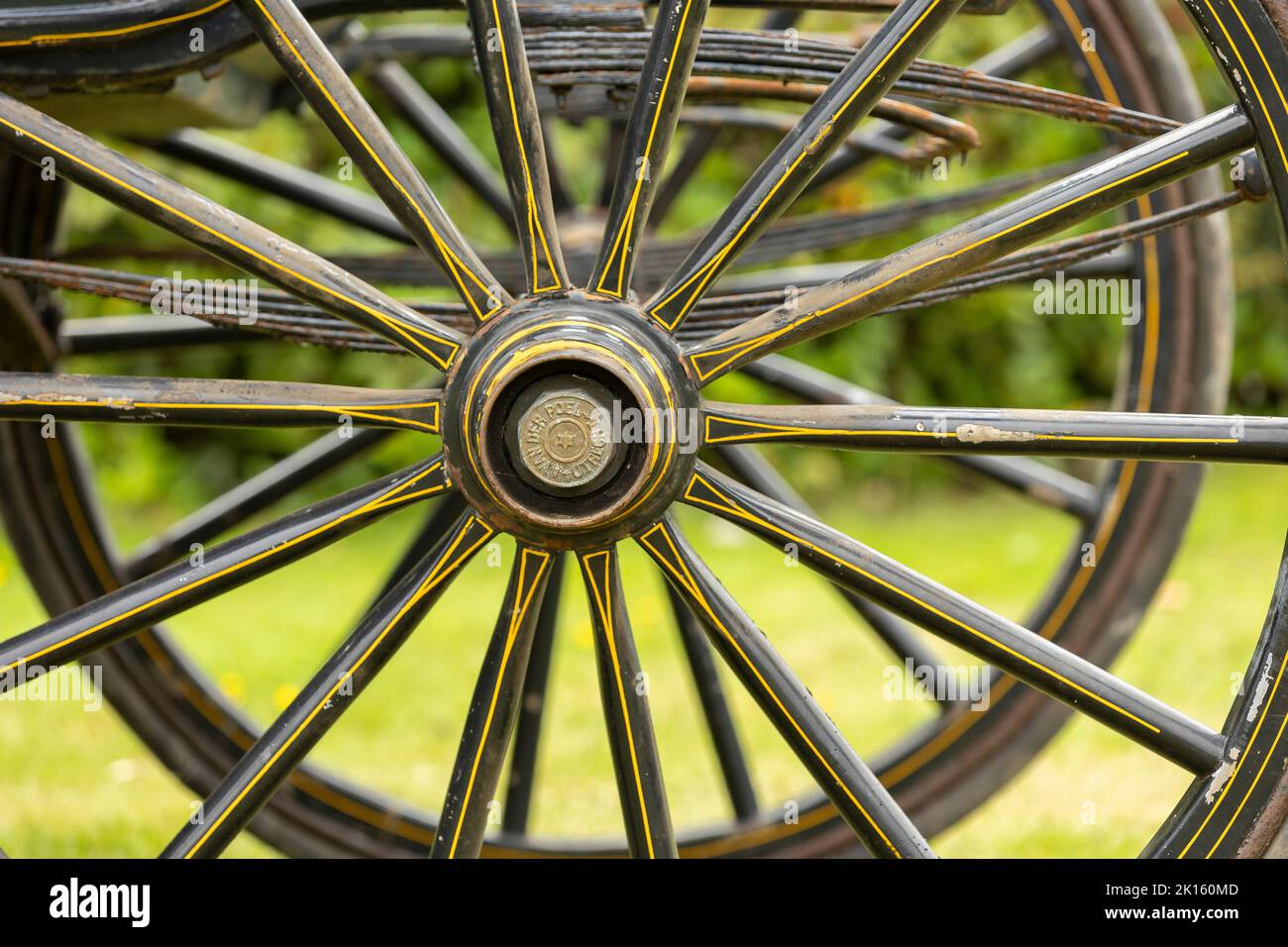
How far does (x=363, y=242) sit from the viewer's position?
4.59m

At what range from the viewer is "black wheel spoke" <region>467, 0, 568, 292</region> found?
50.0 inches

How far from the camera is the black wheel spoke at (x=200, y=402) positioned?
128 centimetres

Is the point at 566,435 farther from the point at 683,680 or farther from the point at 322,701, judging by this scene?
the point at 683,680

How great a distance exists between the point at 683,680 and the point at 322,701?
2510mm

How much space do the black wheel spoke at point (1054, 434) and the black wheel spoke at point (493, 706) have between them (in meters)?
0.27

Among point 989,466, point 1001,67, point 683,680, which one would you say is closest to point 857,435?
point 989,466

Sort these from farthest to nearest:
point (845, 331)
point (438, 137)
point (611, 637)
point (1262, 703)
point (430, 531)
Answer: point (845, 331) → point (438, 137) → point (430, 531) → point (611, 637) → point (1262, 703)

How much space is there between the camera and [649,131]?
127 cm

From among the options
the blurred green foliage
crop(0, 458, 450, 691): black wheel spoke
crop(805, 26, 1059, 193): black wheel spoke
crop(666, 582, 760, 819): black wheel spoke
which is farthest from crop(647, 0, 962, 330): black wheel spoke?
A: the blurred green foliage

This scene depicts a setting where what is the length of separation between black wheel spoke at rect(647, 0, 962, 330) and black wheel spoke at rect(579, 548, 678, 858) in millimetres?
257

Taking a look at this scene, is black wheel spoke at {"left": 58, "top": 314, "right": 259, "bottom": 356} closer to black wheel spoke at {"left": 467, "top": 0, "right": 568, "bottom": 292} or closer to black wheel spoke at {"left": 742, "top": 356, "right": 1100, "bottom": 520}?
black wheel spoke at {"left": 742, "top": 356, "right": 1100, "bottom": 520}

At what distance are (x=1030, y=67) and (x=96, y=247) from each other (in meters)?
1.41
